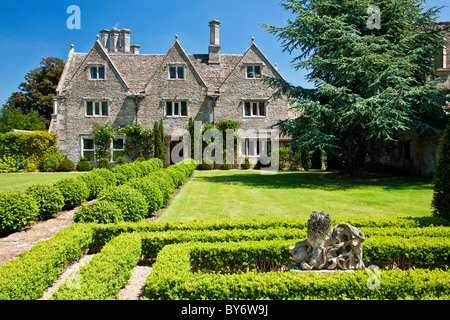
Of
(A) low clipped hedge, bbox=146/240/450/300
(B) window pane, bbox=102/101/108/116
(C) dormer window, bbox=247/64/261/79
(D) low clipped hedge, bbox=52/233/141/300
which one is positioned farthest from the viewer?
(C) dormer window, bbox=247/64/261/79

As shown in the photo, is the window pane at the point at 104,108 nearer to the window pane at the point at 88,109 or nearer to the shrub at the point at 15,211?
the window pane at the point at 88,109

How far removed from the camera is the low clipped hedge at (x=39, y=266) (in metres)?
3.77

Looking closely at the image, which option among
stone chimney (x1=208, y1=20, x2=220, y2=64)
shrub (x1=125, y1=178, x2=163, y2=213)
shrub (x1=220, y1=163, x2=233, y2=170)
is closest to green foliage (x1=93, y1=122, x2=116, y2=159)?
shrub (x1=220, y1=163, x2=233, y2=170)

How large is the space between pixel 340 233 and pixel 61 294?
3.69 metres

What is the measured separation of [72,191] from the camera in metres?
9.98

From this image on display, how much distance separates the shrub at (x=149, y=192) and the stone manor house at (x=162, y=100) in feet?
55.4

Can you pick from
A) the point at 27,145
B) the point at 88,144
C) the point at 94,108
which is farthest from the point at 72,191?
the point at 27,145

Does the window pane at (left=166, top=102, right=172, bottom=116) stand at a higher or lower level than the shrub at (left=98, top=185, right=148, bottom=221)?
higher

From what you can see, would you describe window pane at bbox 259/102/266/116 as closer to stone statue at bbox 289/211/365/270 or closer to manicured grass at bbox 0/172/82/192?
manicured grass at bbox 0/172/82/192

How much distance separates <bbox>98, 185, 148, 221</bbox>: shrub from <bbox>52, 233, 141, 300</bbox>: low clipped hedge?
2.06 m

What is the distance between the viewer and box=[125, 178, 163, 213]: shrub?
8.81m

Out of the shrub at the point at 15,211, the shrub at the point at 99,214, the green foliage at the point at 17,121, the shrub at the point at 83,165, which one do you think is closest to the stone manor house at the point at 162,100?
the shrub at the point at 83,165
